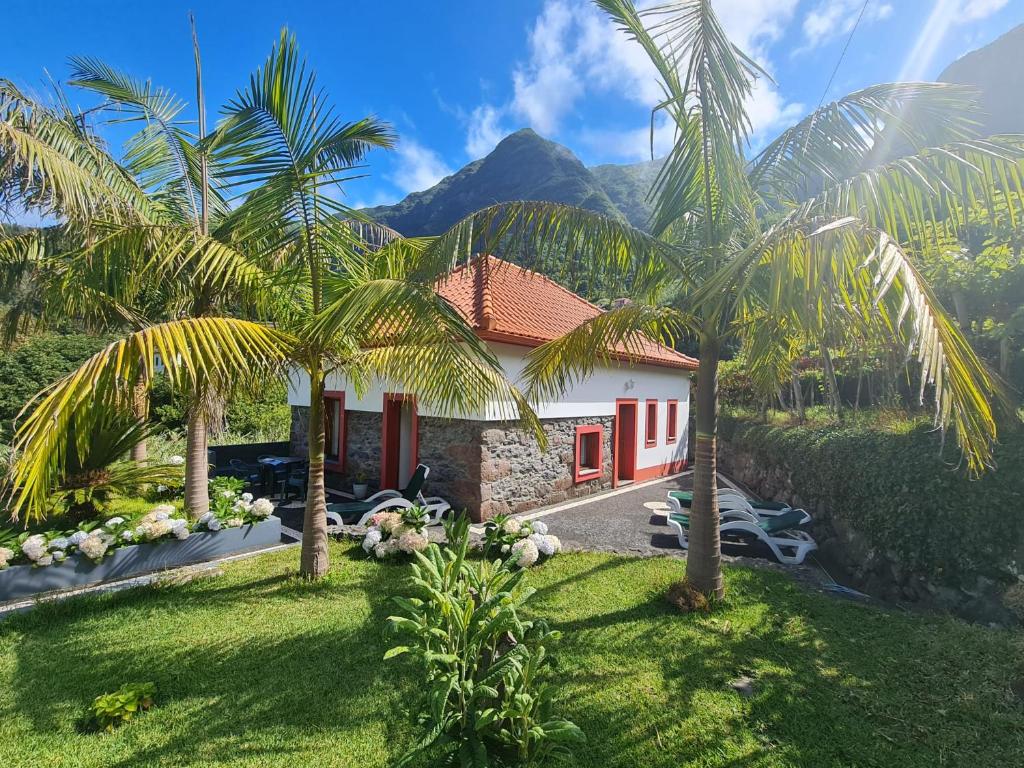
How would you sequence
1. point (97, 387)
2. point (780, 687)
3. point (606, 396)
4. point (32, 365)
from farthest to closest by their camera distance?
point (32, 365)
point (606, 396)
point (780, 687)
point (97, 387)

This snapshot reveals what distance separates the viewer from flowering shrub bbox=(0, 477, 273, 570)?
16.3 feet

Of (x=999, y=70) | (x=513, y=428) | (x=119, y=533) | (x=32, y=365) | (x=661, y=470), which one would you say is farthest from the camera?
(x=999, y=70)

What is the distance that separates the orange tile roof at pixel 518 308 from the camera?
7.91 meters

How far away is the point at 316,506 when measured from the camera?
537 centimetres

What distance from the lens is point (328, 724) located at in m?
3.07

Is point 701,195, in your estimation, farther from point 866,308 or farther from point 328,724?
point 328,724

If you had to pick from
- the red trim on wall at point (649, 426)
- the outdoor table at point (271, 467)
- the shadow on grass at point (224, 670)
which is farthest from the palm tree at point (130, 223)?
the red trim on wall at point (649, 426)

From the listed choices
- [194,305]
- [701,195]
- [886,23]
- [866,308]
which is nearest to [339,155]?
[194,305]

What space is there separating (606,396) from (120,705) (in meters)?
9.49

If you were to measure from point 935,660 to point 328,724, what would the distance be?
16.3 feet

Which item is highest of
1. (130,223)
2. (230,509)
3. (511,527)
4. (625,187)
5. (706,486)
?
(625,187)

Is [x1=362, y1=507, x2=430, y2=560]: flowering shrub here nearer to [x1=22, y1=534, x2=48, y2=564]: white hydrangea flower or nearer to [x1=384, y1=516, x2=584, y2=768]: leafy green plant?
[x1=384, y1=516, x2=584, y2=768]: leafy green plant

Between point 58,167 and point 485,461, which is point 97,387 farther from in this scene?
point 485,461

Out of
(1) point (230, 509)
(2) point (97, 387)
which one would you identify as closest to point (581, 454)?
(1) point (230, 509)
